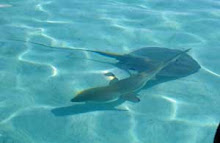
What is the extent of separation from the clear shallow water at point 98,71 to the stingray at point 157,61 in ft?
0.41

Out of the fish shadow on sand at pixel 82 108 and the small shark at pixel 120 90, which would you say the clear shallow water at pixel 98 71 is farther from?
the small shark at pixel 120 90

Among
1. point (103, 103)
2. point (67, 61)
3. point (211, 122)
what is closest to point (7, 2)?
point (67, 61)

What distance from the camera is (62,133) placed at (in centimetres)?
389

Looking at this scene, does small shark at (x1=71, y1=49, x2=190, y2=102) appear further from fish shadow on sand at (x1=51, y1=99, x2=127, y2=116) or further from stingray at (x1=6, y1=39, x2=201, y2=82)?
stingray at (x1=6, y1=39, x2=201, y2=82)

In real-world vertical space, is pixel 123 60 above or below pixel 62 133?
above

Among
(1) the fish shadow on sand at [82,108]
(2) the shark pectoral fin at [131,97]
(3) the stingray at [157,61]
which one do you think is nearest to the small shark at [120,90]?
(2) the shark pectoral fin at [131,97]

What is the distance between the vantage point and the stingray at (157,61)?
4.96 m

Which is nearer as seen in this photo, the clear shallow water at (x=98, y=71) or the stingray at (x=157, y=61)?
the clear shallow water at (x=98, y=71)

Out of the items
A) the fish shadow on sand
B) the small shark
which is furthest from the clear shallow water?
the small shark

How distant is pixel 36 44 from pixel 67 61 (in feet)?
2.90

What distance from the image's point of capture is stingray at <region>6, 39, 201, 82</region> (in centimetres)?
496

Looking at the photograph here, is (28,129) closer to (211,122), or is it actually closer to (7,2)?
(211,122)

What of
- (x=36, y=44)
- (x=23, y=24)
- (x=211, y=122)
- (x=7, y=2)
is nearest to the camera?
(x=211, y=122)

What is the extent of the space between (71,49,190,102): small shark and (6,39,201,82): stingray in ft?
0.85
